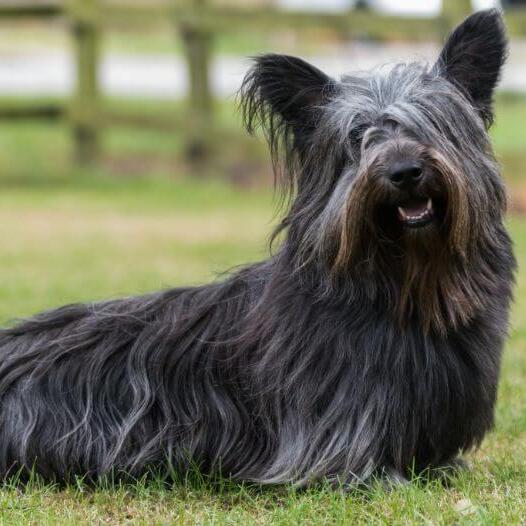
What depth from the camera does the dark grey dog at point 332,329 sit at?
4.57 meters

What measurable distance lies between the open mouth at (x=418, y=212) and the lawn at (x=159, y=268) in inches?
40.2

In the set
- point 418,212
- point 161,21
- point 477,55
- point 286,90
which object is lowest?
point 418,212

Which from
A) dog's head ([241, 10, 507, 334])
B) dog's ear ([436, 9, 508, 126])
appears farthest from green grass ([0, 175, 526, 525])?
dog's ear ([436, 9, 508, 126])

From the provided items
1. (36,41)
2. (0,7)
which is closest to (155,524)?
(0,7)

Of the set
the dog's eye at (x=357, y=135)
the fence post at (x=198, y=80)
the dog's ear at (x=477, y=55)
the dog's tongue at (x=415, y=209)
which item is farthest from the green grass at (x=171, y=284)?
the dog's ear at (x=477, y=55)

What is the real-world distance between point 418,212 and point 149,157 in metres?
14.2

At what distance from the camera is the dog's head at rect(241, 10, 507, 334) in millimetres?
4445

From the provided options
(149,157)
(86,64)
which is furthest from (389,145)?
(149,157)

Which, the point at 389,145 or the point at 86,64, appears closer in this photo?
the point at 389,145

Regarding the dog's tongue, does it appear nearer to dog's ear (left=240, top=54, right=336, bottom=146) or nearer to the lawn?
dog's ear (left=240, top=54, right=336, bottom=146)

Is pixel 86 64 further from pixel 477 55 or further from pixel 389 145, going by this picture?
pixel 389 145

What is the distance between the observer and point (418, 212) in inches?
177

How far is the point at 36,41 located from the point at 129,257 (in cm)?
2403

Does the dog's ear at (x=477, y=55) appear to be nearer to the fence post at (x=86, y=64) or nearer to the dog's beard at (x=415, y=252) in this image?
the dog's beard at (x=415, y=252)
